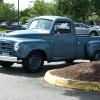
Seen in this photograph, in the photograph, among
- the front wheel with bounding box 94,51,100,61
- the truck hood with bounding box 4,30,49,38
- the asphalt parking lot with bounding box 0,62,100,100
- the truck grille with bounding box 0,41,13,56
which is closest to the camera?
the asphalt parking lot with bounding box 0,62,100,100

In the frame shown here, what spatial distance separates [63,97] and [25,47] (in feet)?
13.4

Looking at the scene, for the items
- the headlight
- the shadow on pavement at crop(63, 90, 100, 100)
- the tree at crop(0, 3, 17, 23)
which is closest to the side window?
the headlight

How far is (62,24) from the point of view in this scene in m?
14.2

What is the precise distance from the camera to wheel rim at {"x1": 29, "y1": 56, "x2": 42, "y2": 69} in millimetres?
13156

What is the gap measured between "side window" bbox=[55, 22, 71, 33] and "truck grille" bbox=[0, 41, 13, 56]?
1.75 meters

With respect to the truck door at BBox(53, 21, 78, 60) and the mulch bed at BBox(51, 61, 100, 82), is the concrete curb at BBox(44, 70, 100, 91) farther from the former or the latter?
the truck door at BBox(53, 21, 78, 60)

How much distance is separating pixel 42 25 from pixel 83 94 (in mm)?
5203

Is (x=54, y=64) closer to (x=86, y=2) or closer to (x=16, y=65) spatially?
(x=16, y=65)

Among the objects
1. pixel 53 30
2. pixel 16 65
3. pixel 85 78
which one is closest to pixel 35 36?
pixel 53 30

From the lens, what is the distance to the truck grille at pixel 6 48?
43.0 feet

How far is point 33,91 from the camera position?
977 centimetres

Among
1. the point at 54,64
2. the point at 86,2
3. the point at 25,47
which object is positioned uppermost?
the point at 86,2

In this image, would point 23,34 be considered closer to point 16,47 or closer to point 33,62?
point 16,47

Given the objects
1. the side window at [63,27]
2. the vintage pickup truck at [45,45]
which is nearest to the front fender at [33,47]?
the vintage pickup truck at [45,45]
